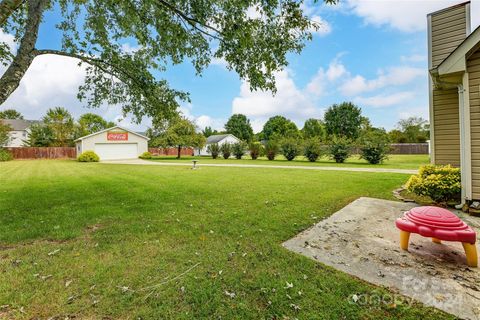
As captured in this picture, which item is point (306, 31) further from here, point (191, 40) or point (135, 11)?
point (135, 11)

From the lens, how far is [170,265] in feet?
9.36

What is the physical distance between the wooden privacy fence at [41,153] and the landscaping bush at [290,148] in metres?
27.8

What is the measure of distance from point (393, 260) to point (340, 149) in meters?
16.8

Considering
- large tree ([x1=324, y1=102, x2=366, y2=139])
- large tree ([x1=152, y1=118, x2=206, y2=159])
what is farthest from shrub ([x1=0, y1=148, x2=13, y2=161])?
large tree ([x1=324, y1=102, x2=366, y2=139])

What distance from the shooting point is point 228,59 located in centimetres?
478

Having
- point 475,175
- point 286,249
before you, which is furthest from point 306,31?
point 475,175

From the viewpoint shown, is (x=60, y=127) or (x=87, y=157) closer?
(x=87, y=157)

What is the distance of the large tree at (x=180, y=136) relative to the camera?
94.2 ft

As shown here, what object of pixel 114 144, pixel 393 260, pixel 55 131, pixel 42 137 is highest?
pixel 55 131

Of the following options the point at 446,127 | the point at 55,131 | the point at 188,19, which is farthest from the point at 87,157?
the point at 446,127

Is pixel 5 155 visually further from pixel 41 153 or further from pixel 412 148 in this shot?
pixel 412 148

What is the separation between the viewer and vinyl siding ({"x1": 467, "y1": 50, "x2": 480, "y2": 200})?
4.48 m

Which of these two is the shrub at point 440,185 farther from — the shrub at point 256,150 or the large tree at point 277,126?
the large tree at point 277,126

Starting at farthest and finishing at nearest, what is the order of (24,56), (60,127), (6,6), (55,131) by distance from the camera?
(60,127) < (55,131) < (24,56) < (6,6)
